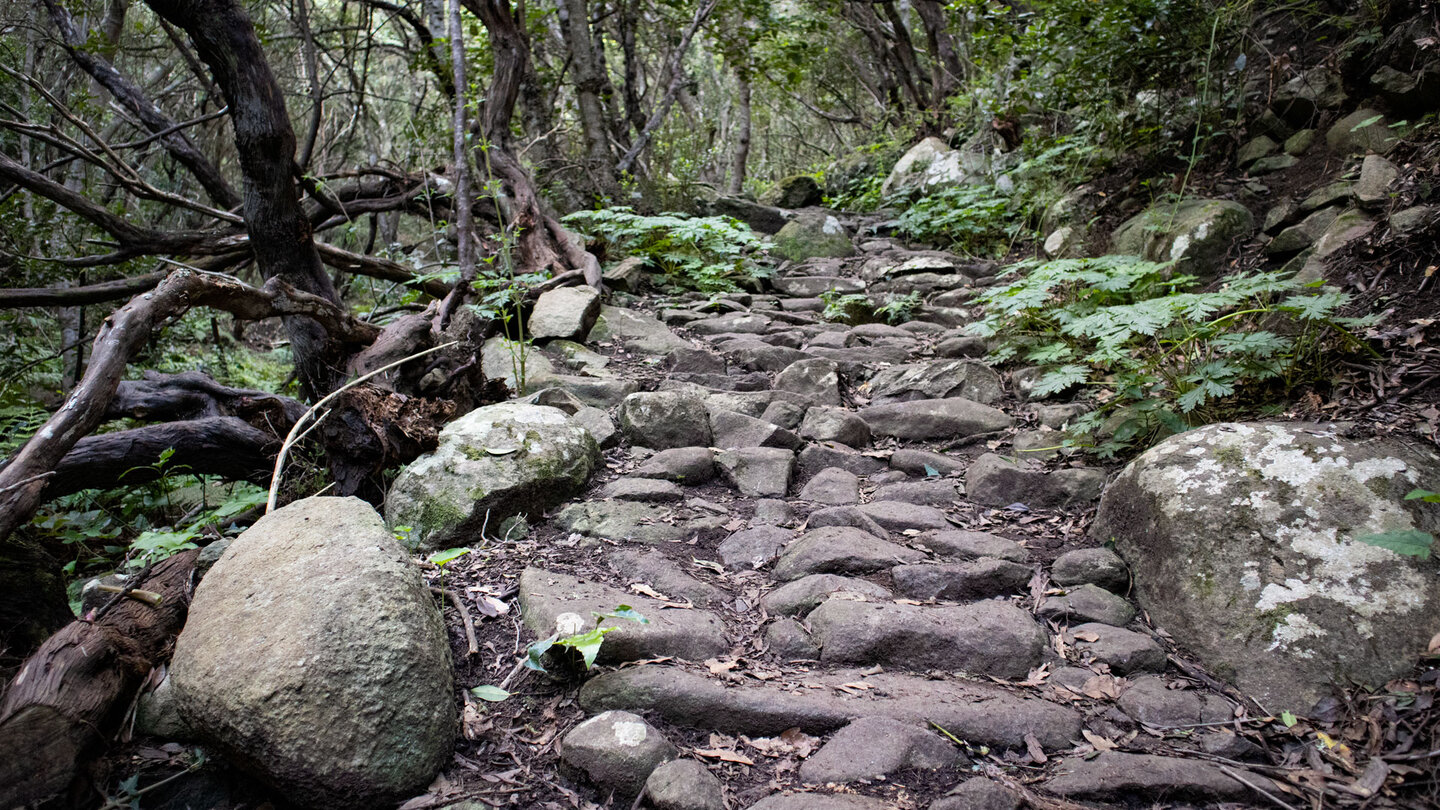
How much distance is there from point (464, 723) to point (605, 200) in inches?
267

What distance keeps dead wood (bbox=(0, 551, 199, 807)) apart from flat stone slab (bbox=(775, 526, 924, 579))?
198 cm

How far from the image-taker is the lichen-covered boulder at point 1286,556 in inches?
80.6

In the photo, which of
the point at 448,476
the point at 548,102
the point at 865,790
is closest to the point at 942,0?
the point at 548,102

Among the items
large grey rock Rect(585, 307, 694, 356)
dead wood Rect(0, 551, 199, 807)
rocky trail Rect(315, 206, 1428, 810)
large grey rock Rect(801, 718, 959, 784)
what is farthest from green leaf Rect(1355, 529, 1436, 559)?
large grey rock Rect(585, 307, 694, 356)

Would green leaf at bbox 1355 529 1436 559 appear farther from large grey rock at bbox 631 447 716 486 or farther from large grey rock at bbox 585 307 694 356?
large grey rock at bbox 585 307 694 356

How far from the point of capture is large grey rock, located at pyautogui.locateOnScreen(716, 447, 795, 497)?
358 cm

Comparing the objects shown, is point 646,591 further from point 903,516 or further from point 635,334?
point 635,334

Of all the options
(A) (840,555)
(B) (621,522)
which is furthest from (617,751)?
(B) (621,522)

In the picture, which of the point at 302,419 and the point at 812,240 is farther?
the point at 812,240

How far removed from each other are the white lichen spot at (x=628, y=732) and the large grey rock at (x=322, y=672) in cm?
42

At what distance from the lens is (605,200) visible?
8.01 m

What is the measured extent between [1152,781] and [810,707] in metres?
0.84

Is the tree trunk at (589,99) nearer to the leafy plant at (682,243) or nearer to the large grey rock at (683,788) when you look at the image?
the leafy plant at (682,243)

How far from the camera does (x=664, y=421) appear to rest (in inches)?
157
